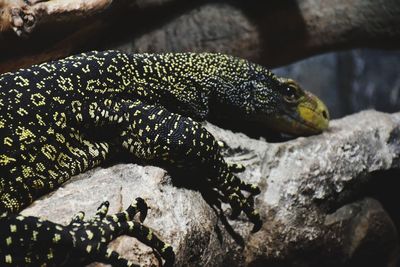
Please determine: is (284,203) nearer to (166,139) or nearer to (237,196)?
(237,196)

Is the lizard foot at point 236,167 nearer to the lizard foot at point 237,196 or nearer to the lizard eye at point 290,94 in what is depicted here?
the lizard foot at point 237,196

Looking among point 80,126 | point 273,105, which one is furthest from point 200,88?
point 80,126

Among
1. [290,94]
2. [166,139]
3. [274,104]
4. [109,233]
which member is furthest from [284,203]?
[109,233]

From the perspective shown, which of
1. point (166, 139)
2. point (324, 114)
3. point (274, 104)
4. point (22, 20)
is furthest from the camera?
point (324, 114)

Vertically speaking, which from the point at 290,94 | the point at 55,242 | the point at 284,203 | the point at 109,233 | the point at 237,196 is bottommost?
the point at 284,203

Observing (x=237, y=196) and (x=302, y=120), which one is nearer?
(x=237, y=196)

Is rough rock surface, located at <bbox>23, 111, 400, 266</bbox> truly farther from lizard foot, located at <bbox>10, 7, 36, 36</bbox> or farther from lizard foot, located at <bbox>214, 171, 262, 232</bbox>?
lizard foot, located at <bbox>10, 7, 36, 36</bbox>
